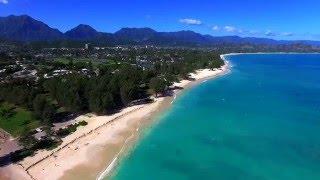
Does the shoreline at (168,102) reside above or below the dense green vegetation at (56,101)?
below

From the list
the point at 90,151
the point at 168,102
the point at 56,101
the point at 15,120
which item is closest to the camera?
the point at 90,151

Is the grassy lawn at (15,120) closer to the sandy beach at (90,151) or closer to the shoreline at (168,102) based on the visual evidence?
the sandy beach at (90,151)

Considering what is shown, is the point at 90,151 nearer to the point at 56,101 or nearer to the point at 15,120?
the point at 15,120

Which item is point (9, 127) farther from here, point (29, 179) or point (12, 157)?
point (29, 179)

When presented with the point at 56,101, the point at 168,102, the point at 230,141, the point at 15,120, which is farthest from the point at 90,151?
the point at 168,102

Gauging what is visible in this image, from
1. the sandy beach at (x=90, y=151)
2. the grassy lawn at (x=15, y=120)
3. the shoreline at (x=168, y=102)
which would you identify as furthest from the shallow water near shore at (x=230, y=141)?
the grassy lawn at (x=15, y=120)

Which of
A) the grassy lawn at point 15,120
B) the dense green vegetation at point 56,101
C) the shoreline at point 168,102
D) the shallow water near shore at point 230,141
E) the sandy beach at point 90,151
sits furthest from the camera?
the grassy lawn at point 15,120

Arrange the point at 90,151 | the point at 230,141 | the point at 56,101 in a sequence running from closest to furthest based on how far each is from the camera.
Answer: the point at 90,151, the point at 230,141, the point at 56,101
